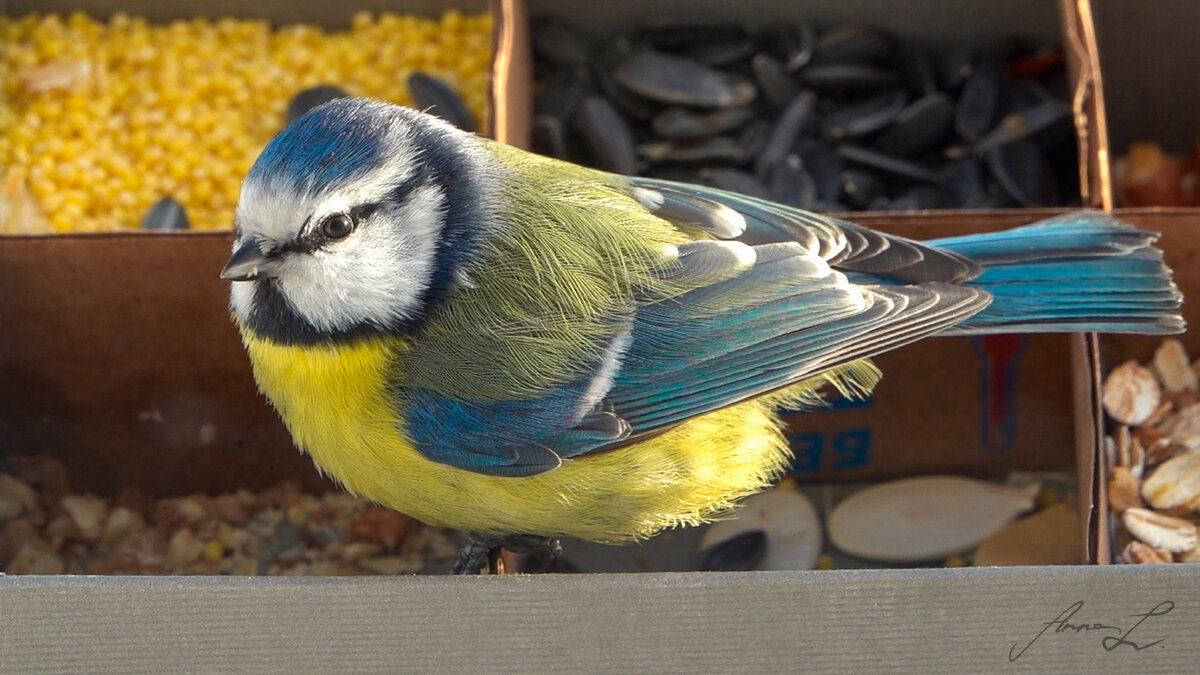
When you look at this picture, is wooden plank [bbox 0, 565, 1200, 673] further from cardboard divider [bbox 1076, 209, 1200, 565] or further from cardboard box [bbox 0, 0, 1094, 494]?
cardboard box [bbox 0, 0, 1094, 494]

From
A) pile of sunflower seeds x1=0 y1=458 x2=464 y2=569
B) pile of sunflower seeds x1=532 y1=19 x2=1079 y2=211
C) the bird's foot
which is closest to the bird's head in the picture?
the bird's foot

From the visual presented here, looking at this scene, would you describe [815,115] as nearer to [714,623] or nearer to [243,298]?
[243,298]

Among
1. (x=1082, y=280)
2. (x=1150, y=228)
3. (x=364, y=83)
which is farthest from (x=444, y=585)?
(x=364, y=83)

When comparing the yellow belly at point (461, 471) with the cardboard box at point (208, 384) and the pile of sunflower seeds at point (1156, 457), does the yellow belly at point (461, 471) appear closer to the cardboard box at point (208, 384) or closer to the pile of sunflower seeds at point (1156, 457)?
the cardboard box at point (208, 384)

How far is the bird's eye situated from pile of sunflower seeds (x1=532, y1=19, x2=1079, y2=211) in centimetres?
94

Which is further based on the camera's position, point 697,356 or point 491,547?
point 491,547

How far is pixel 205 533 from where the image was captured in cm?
201

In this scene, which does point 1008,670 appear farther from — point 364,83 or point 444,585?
point 364,83

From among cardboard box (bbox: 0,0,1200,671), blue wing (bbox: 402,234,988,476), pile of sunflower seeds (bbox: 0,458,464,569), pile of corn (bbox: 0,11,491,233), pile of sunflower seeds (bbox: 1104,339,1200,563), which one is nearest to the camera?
cardboard box (bbox: 0,0,1200,671)

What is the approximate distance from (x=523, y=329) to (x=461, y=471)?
7.1 inches

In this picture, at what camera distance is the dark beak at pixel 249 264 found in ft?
4.30

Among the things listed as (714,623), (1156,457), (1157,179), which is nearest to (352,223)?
(714,623)
